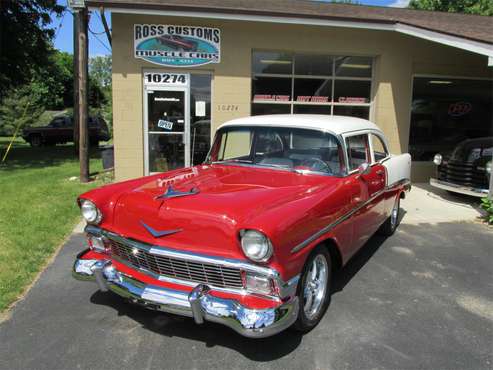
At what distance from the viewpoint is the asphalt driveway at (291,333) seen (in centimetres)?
291

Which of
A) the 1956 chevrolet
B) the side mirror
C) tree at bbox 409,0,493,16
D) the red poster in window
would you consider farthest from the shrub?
tree at bbox 409,0,493,16

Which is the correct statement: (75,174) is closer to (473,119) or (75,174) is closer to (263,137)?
(263,137)

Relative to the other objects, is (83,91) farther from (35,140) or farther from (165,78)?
(35,140)

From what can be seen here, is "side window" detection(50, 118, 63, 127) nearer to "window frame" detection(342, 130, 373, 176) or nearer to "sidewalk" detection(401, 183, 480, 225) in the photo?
"sidewalk" detection(401, 183, 480, 225)

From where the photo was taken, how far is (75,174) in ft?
36.2

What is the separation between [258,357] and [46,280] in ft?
8.41

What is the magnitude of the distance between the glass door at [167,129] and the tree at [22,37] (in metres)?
9.89

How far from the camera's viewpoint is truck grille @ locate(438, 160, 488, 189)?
767cm

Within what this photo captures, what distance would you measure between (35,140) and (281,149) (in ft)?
74.2

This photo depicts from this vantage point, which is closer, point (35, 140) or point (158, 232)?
point (158, 232)

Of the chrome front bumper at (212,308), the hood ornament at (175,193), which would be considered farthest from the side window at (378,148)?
the chrome front bumper at (212,308)

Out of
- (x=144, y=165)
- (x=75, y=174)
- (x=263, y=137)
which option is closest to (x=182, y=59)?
(x=144, y=165)

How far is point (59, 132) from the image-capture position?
78.6 ft

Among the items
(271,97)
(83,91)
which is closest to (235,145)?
(271,97)
